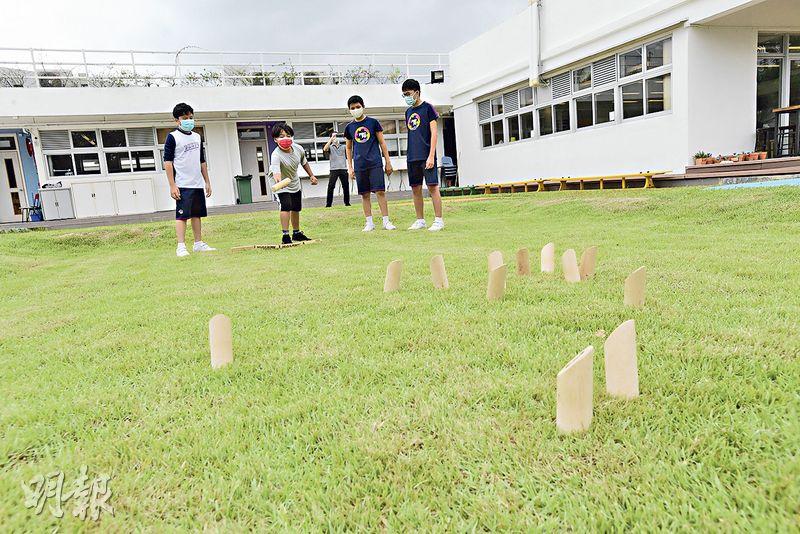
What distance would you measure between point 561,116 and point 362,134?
8.92 meters

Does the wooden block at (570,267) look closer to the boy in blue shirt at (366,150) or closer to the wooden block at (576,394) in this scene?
the wooden block at (576,394)

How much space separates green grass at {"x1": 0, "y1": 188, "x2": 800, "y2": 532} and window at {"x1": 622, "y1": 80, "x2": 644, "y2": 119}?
926cm

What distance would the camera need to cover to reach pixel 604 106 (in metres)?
12.7

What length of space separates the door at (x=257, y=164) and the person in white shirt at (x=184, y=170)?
1409 cm

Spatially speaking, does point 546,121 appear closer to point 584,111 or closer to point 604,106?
point 584,111

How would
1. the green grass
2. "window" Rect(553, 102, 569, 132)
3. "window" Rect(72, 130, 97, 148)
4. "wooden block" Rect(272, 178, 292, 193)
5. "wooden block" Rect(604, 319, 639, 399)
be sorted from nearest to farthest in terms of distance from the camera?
the green grass → "wooden block" Rect(604, 319, 639, 399) → "wooden block" Rect(272, 178, 292, 193) → "window" Rect(553, 102, 569, 132) → "window" Rect(72, 130, 97, 148)

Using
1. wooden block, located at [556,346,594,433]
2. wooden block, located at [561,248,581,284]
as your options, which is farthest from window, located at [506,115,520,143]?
wooden block, located at [556,346,594,433]

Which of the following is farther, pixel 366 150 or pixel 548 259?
pixel 366 150

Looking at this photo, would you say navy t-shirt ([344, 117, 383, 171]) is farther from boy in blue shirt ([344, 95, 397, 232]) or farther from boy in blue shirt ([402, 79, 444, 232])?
boy in blue shirt ([402, 79, 444, 232])

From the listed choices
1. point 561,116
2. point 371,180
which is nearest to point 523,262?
point 371,180

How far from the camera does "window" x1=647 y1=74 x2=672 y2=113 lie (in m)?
10.8

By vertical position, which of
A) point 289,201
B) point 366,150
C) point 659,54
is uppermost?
point 659,54

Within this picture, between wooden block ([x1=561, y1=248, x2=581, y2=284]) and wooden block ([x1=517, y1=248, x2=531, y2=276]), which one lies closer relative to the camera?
wooden block ([x1=561, y1=248, x2=581, y2=284])

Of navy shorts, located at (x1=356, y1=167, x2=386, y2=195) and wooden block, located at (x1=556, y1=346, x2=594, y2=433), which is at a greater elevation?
navy shorts, located at (x1=356, y1=167, x2=386, y2=195)
